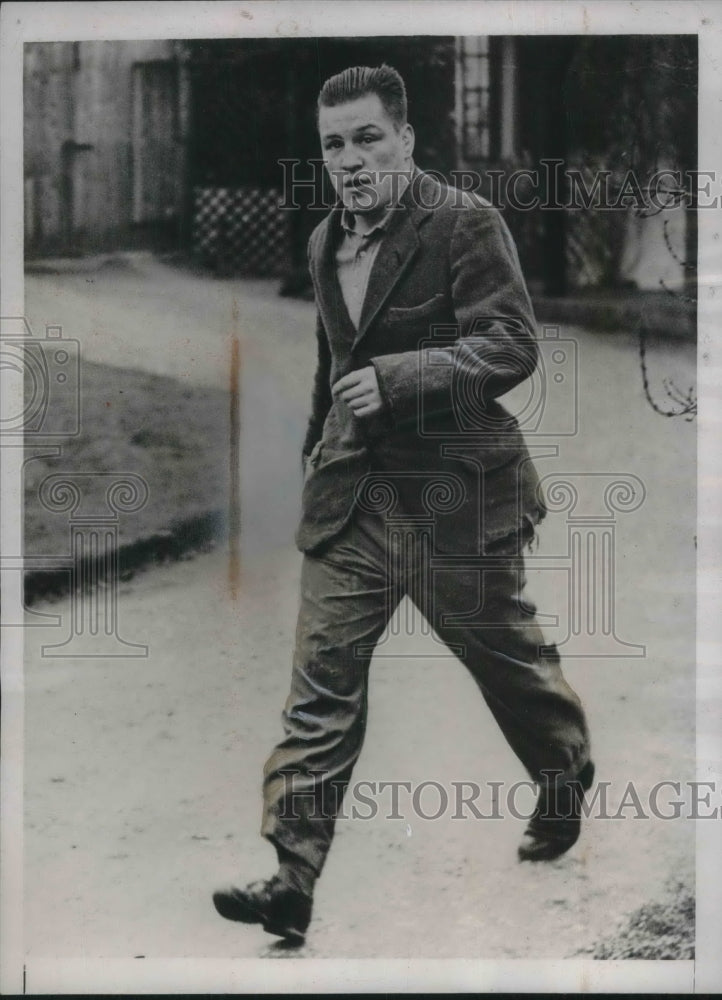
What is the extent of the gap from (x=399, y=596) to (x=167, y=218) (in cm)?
160

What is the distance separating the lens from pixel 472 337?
395 cm

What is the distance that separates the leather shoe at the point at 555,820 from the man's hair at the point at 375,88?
7.96ft

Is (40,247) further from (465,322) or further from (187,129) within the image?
(465,322)

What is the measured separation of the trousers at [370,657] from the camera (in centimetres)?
400

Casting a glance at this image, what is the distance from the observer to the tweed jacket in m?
3.96

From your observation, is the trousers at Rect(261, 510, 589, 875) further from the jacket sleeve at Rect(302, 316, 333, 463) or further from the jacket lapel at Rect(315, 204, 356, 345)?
the jacket lapel at Rect(315, 204, 356, 345)

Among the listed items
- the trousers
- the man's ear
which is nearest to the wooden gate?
the man's ear

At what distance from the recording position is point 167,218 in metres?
4.08

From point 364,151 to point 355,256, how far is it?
0.37 metres

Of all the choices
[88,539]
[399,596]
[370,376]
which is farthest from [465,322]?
[88,539]

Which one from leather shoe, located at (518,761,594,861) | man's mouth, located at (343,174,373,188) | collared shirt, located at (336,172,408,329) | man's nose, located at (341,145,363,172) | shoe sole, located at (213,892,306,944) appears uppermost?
man's nose, located at (341,145,363,172)

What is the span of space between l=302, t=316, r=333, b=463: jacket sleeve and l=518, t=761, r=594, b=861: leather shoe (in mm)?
1494

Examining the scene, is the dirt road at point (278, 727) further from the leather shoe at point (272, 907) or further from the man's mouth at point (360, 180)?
the man's mouth at point (360, 180)

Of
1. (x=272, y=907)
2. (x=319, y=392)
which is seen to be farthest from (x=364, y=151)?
(x=272, y=907)
